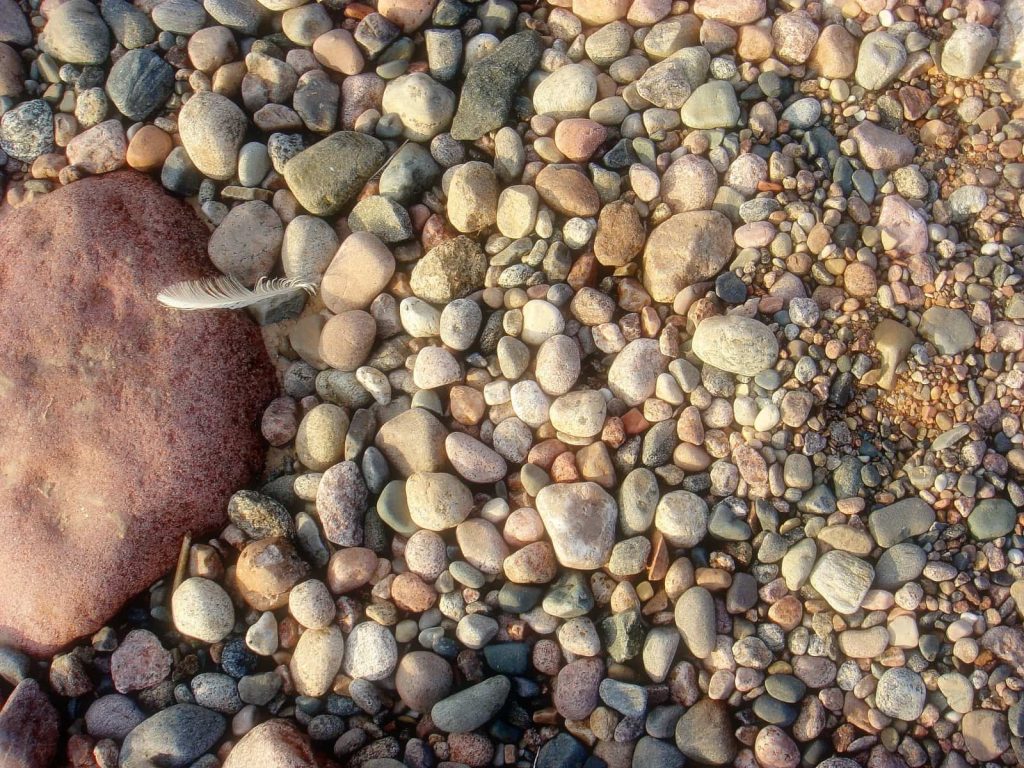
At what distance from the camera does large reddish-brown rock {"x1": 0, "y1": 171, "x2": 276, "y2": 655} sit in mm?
2820

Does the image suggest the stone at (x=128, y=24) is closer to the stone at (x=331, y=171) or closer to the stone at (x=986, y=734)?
the stone at (x=331, y=171)

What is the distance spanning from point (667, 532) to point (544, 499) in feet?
1.50

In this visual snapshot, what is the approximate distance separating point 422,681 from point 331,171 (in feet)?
6.51

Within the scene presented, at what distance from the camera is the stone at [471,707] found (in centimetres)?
265

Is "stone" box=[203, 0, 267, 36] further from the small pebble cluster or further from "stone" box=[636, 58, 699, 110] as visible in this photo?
"stone" box=[636, 58, 699, 110]

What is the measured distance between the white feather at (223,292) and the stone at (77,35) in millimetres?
1232

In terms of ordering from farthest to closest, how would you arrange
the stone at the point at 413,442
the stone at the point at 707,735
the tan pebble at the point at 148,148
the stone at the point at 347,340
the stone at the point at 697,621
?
the tan pebble at the point at 148,148
the stone at the point at 347,340
the stone at the point at 413,442
the stone at the point at 697,621
the stone at the point at 707,735

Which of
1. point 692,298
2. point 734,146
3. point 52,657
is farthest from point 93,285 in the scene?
point 734,146

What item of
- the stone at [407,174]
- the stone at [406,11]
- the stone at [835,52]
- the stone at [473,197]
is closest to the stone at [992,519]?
the stone at [835,52]

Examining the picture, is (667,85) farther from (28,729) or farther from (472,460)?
(28,729)

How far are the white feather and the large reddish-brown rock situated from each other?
1.9 inches

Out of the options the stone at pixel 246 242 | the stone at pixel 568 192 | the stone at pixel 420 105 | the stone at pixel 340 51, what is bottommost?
the stone at pixel 246 242

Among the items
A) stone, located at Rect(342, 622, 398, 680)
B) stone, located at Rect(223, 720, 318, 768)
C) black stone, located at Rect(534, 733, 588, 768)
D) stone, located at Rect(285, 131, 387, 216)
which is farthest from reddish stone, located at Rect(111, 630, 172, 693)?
stone, located at Rect(285, 131, 387, 216)

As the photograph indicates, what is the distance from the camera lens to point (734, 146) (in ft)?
10.3
